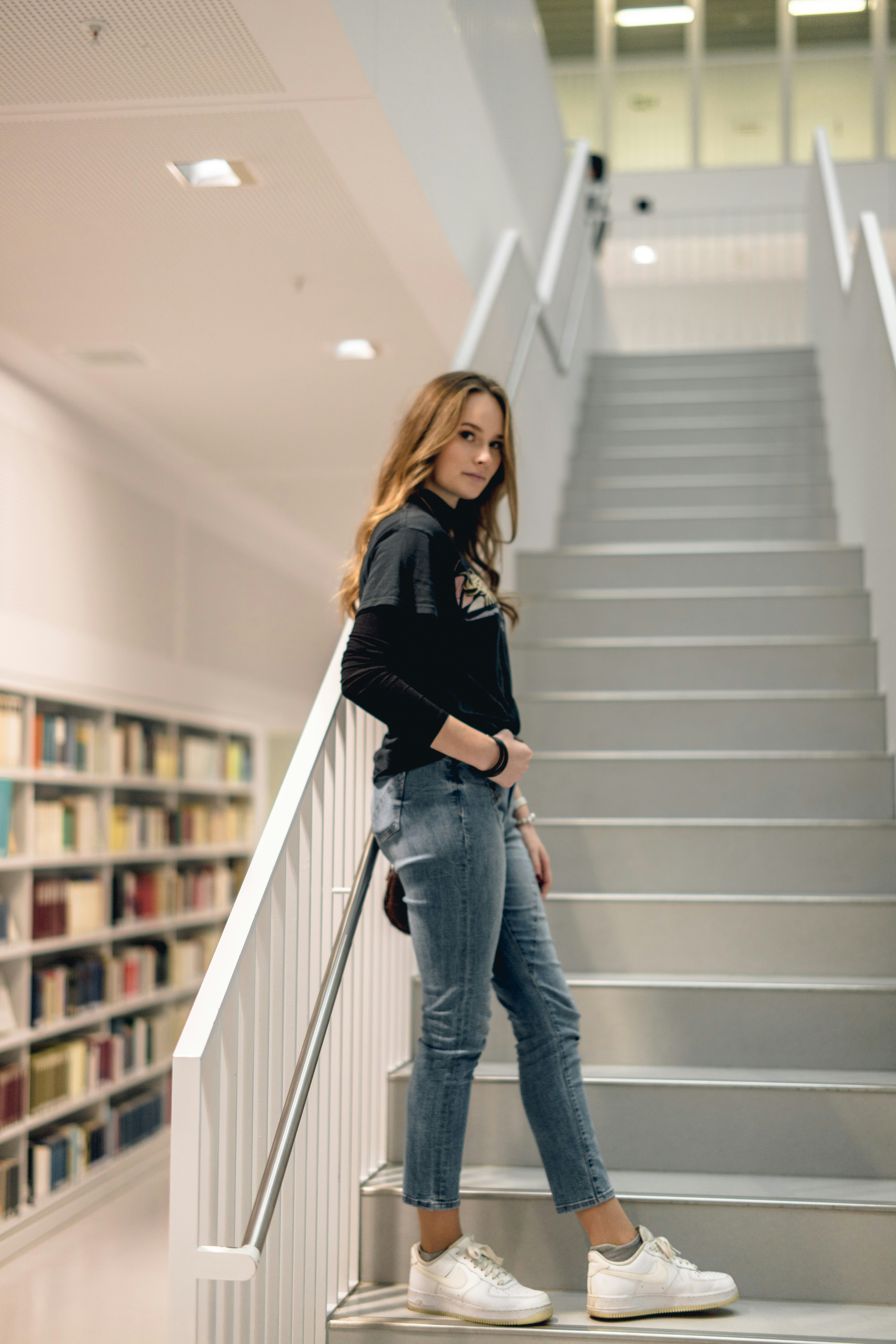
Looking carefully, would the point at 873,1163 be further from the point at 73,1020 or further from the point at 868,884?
the point at 73,1020

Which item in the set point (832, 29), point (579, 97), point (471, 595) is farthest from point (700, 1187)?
point (832, 29)

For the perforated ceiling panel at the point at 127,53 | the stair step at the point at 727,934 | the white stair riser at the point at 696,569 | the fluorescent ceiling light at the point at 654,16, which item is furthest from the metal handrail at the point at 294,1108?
the fluorescent ceiling light at the point at 654,16

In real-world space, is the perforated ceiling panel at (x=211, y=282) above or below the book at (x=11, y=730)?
above

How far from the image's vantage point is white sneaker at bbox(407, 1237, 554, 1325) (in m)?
1.73

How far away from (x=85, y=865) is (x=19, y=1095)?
0.92 meters

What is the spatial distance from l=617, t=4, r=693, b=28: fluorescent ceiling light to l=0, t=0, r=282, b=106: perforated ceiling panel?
763cm

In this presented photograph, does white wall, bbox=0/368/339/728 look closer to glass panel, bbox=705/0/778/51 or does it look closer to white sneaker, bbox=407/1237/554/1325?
white sneaker, bbox=407/1237/554/1325

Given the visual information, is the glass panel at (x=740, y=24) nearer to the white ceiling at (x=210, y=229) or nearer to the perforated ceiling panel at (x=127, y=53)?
the white ceiling at (x=210, y=229)

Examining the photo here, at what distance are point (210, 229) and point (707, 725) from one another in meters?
1.83

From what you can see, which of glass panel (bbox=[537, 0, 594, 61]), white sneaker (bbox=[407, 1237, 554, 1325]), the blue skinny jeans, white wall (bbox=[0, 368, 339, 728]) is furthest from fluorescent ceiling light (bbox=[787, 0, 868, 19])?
white sneaker (bbox=[407, 1237, 554, 1325])

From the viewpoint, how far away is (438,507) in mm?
1826

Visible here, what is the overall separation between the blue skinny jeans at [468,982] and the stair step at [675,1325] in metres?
0.17

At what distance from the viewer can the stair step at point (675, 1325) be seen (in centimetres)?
170

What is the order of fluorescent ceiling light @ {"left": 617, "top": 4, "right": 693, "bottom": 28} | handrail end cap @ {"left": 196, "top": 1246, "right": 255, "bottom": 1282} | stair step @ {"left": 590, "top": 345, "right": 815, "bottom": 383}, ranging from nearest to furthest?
handrail end cap @ {"left": 196, "top": 1246, "right": 255, "bottom": 1282}, stair step @ {"left": 590, "top": 345, "right": 815, "bottom": 383}, fluorescent ceiling light @ {"left": 617, "top": 4, "right": 693, "bottom": 28}
